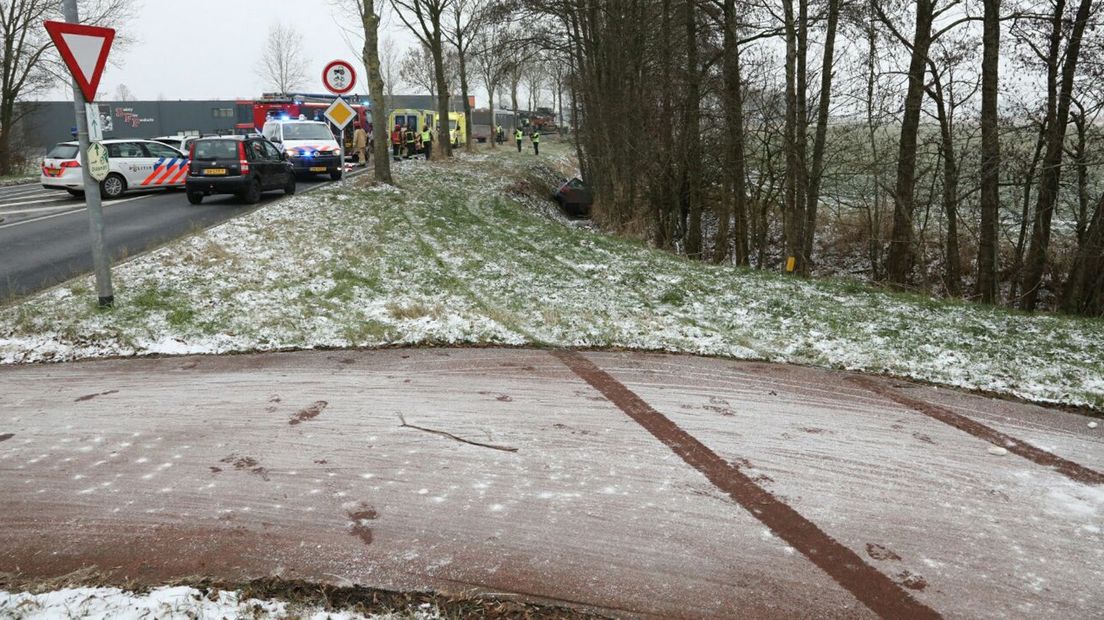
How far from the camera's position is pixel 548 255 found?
11891mm

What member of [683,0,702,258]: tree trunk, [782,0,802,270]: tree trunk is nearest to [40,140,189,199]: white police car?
[683,0,702,258]: tree trunk

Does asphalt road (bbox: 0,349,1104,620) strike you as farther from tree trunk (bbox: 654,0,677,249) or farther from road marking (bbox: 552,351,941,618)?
tree trunk (bbox: 654,0,677,249)

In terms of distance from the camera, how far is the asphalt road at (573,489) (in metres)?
3.13

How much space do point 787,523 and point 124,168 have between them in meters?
20.4

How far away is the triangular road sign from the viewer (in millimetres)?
6695

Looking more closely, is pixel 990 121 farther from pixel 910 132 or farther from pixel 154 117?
pixel 154 117

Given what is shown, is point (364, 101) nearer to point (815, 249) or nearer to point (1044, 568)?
point (815, 249)

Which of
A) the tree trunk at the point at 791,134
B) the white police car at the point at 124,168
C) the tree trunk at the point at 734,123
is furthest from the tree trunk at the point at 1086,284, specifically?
the white police car at the point at 124,168

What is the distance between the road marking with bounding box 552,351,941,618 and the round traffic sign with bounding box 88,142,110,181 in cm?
535

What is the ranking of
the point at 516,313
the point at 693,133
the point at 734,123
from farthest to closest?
1. the point at 693,133
2. the point at 734,123
3. the point at 516,313

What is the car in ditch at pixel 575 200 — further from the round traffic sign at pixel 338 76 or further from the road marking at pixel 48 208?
the road marking at pixel 48 208

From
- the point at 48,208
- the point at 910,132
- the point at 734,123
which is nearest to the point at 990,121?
the point at 910,132

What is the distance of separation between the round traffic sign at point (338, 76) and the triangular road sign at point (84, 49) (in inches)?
339

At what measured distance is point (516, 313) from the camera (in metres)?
8.09
